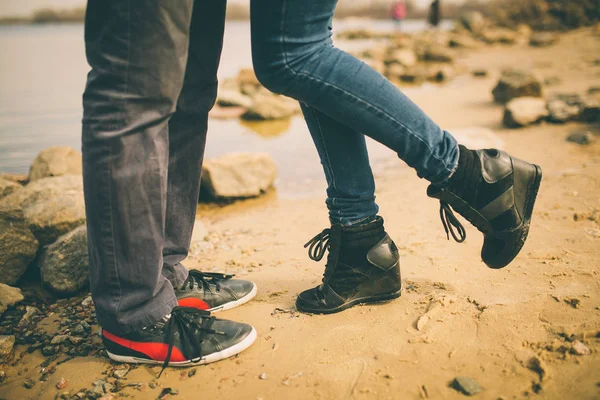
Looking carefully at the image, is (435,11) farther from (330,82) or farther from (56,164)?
(330,82)

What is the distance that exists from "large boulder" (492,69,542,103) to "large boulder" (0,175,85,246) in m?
5.15

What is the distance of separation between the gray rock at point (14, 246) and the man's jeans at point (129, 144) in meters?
0.97

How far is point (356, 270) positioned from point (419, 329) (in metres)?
0.29

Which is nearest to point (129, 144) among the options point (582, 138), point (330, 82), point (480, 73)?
point (330, 82)

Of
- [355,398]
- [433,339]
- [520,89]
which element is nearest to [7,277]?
[355,398]

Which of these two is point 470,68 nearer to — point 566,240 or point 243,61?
point 243,61

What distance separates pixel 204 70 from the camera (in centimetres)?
161

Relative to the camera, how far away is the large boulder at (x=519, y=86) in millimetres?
5664

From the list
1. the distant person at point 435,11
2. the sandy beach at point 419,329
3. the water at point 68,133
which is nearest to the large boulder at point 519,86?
the water at point 68,133

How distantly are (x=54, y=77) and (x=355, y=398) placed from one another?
33.1ft

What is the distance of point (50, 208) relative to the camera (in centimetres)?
234

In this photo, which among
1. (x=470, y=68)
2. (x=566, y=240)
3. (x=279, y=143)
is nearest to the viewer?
(x=566, y=240)

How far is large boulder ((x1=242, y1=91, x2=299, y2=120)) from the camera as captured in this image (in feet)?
20.9

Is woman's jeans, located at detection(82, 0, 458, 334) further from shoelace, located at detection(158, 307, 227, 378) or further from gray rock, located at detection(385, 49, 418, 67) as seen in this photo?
gray rock, located at detection(385, 49, 418, 67)
